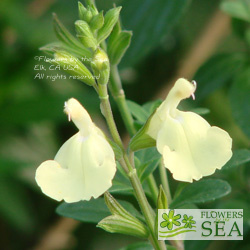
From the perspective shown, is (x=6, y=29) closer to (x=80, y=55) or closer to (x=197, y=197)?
(x=80, y=55)

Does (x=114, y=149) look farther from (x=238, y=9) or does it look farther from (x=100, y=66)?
(x=238, y=9)

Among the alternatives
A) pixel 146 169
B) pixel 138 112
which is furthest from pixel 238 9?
pixel 146 169

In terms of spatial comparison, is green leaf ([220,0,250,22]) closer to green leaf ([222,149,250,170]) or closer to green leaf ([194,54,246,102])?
green leaf ([194,54,246,102])

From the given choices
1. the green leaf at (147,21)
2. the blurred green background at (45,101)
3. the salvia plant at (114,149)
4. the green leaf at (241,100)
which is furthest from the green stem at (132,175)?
the blurred green background at (45,101)

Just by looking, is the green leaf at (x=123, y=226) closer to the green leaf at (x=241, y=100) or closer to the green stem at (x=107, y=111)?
the green stem at (x=107, y=111)

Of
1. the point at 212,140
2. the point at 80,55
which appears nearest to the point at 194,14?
the point at 80,55

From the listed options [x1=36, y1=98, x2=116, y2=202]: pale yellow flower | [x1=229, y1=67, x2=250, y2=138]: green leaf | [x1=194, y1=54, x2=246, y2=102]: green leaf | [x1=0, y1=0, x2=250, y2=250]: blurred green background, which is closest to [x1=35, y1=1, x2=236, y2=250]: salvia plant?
[x1=36, y1=98, x2=116, y2=202]: pale yellow flower
